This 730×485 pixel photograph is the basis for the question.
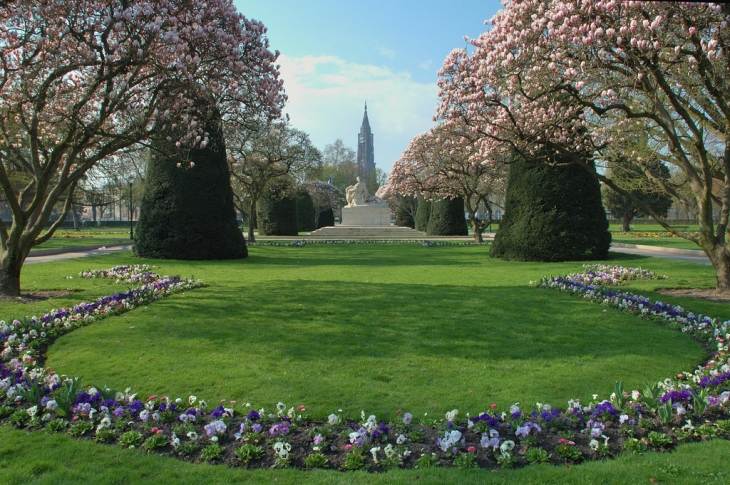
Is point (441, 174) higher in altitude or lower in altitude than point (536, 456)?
higher

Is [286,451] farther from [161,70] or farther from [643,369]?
[161,70]

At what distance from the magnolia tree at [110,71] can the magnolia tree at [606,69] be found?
4534 millimetres

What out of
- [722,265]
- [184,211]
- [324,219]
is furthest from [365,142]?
[722,265]

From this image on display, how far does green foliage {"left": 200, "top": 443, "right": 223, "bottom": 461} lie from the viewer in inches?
143

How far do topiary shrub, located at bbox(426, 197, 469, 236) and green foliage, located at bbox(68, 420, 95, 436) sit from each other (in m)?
34.2

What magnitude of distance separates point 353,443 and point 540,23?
774 cm

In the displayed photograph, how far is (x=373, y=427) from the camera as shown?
3.87 meters

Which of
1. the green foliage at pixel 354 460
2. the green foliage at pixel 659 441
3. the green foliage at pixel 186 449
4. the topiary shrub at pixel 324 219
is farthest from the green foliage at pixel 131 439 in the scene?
the topiary shrub at pixel 324 219

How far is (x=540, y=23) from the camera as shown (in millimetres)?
8578

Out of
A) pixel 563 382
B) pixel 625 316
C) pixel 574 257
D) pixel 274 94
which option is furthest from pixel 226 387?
pixel 574 257

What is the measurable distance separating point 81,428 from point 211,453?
1.22 m

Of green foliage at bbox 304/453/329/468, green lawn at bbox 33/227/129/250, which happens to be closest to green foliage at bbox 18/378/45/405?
green foliage at bbox 304/453/329/468

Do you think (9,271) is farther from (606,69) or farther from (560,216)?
(560,216)

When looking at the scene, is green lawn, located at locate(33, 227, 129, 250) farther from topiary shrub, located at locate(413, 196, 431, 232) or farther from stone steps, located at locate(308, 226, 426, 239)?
topiary shrub, located at locate(413, 196, 431, 232)
